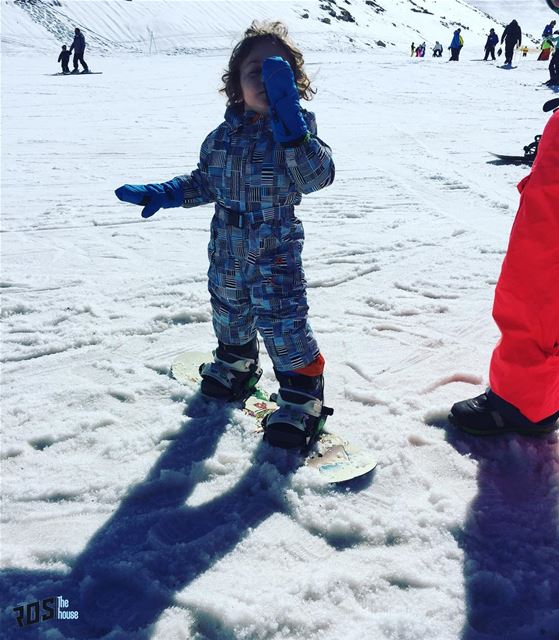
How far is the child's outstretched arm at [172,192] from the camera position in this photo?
222 centimetres

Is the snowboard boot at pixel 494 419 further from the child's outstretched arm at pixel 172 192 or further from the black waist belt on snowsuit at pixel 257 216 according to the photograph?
the child's outstretched arm at pixel 172 192

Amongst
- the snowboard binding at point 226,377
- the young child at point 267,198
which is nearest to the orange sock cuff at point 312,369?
the young child at point 267,198

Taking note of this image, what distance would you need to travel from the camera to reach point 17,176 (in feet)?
20.3

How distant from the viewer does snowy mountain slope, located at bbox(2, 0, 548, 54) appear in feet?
84.0

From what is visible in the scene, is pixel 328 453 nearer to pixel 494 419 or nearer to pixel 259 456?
pixel 259 456

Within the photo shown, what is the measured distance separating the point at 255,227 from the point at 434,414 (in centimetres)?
109

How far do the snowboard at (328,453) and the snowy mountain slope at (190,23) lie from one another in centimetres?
2409

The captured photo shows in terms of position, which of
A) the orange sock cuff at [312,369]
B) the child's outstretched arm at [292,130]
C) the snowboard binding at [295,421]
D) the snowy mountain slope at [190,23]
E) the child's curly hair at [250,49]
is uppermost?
the snowy mountain slope at [190,23]

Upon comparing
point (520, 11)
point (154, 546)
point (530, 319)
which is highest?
point (520, 11)

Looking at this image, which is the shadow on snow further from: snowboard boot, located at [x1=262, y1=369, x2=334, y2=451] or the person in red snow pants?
the person in red snow pants

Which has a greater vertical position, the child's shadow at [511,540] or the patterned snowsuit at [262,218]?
the patterned snowsuit at [262,218]

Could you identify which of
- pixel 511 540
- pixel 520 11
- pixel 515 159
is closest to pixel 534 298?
pixel 511 540

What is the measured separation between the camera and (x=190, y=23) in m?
30.2

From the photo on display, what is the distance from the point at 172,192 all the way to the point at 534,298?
4.57 feet
